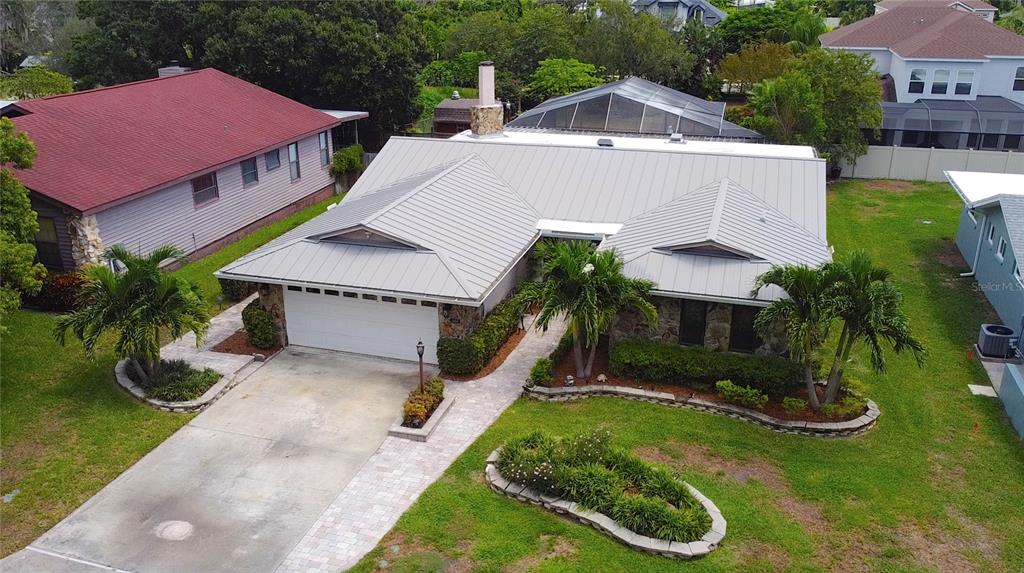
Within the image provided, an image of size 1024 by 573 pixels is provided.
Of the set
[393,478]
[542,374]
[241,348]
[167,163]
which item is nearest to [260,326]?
[241,348]

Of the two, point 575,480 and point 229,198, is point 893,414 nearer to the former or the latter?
point 575,480

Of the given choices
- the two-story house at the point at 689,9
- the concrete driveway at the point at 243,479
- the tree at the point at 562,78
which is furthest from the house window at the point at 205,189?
the two-story house at the point at 689,9

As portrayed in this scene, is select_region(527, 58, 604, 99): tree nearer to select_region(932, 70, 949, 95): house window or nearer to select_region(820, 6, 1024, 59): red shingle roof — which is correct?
select_region(820, 6, 1024, 59): red shingle roof

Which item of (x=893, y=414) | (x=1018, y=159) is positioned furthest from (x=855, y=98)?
(x=893, y=414)

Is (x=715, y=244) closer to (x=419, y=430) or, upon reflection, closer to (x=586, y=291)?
(x=586, y=291)

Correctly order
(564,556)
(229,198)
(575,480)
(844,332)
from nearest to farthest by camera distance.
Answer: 1. (564,556)
2. (575,480)
3. (844,332)
4. (229,198)

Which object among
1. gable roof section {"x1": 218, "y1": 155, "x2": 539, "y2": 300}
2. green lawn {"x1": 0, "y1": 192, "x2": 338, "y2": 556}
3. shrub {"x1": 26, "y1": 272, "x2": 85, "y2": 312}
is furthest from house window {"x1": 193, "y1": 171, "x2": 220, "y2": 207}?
green lawn {"x1": 0, "y1": 192, "x2": 338, "y2": 556}

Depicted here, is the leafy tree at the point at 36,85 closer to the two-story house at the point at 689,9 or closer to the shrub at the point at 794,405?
the shrub at the point at 794,405
